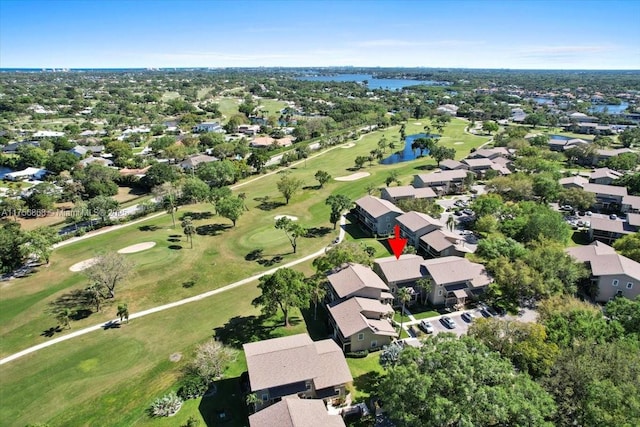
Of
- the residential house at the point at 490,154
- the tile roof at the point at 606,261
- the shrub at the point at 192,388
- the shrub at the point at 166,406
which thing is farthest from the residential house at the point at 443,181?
the shrub at the point at 166,406

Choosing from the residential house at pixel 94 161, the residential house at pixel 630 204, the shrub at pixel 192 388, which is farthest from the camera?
the residential house at pixel 94 161

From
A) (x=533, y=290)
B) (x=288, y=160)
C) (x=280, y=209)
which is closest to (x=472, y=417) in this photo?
(x=533, y=290)

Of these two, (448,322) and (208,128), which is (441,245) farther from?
(208,128)

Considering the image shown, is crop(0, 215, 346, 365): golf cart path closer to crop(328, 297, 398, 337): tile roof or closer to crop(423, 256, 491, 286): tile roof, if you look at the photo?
crop(328, 297, 398, 337): tile roof

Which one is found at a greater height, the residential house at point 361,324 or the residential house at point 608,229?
the residential house at point 608,229

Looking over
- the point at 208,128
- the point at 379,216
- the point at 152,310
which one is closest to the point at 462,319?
the point at 379,216

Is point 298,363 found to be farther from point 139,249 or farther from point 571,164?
point 571,164

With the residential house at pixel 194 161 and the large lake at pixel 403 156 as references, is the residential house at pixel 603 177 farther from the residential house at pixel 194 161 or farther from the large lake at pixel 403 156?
the residential house at pixel 194 161

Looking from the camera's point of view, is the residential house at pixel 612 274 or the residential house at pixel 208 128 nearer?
the residential house at pixel 612 274
